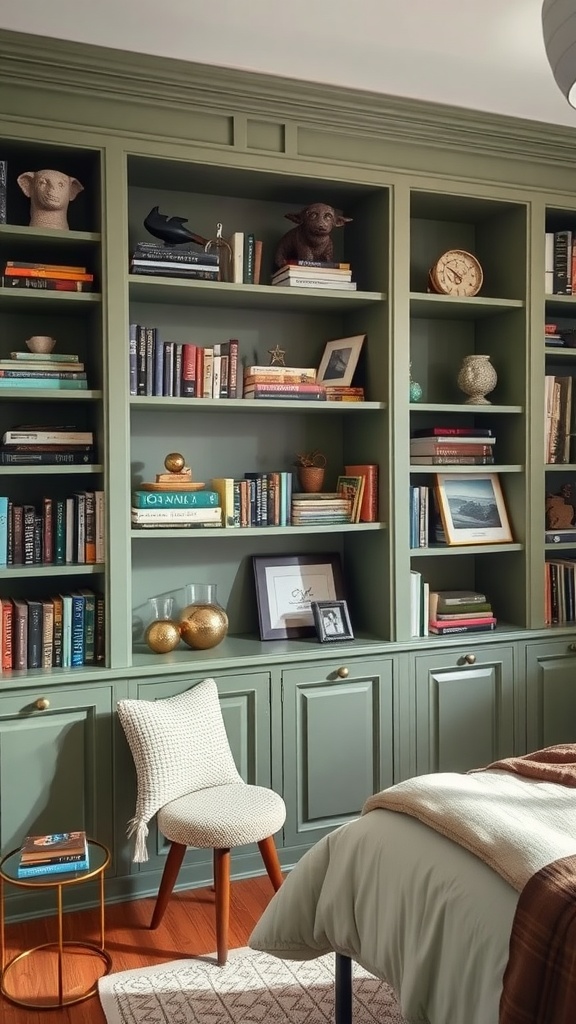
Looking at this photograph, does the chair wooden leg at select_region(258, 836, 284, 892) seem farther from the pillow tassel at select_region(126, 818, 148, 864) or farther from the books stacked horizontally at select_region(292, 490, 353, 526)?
the books stacked horizontally at select_region(292, 490, 353, 526)

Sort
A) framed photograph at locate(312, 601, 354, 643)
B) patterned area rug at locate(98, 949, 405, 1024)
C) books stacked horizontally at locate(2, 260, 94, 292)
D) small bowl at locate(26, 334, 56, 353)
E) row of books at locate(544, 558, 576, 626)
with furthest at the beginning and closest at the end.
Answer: row of books at locate(544, 558, 576, 626) → framed photograph at locate(312, 601, 354, 643) → small bowl at locate(26, 334, 56, 353) → books stacked horizontally at locate(2, 260, 94, 292) → patterned area rug at locate(98, 949, 405, 1024)

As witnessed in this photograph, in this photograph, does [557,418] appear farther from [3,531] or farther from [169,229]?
[3,531]

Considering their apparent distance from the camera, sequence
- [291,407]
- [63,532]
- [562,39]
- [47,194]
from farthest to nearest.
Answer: [291,407] → [63,532] → [47,194] → [562,39]

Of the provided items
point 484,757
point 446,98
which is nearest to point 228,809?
point 484,757

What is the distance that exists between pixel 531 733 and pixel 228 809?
4.61ft

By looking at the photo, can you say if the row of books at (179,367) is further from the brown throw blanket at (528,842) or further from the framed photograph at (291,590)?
the brown throw blanket at (528,842)

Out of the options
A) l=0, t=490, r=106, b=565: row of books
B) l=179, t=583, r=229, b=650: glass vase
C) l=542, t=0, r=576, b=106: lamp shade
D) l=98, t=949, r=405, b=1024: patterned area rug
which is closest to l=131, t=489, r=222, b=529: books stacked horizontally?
l=0, t=490, r=106, b=565: row of books

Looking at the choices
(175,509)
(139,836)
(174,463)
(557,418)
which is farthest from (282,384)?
(139,836)

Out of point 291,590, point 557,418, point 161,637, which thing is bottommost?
point 161,637

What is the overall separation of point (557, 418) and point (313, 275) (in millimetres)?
1163

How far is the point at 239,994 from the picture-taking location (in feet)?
7.91

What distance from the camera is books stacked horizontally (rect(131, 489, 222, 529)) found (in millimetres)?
2990

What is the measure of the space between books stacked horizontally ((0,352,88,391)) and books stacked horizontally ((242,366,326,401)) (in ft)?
1.88

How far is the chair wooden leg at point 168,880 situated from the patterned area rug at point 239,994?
8.0 inches
